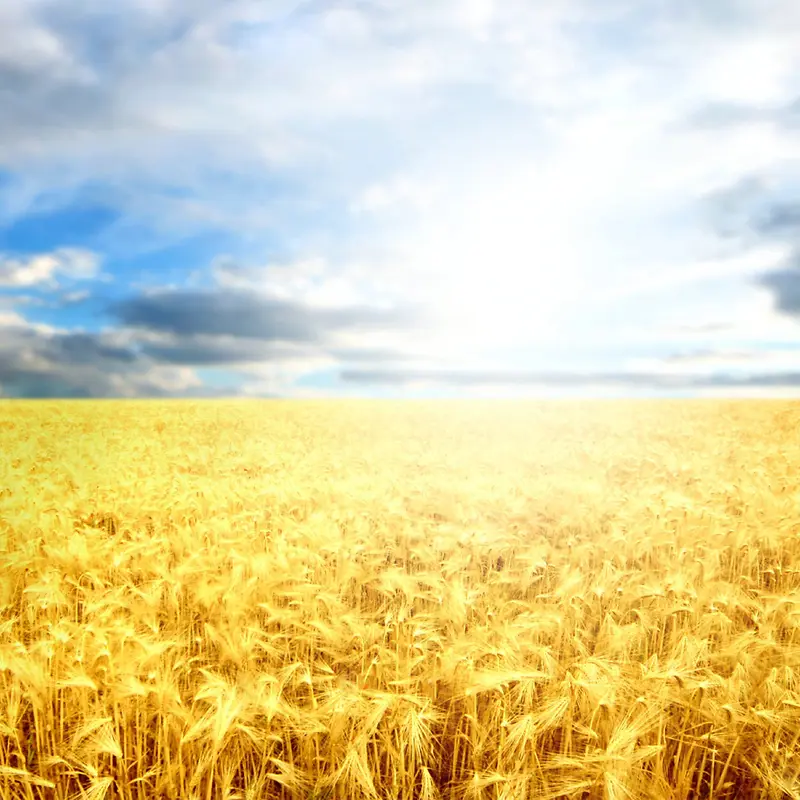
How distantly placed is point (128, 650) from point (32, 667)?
1.62ft

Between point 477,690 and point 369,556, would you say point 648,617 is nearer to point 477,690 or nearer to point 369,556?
point 477,690

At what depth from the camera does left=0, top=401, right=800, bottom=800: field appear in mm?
2891

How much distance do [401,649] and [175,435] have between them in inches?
598

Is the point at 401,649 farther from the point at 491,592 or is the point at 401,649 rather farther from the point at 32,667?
the point at 32,667

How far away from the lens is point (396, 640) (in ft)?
12.8

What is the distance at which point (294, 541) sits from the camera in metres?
6.01

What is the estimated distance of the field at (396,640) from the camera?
289 centimetres

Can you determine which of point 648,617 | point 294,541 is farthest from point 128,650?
point 648,617

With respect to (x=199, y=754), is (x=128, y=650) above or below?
above

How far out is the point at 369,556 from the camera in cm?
589

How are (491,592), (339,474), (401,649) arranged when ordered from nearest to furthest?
1. (401,649)
2. (491,592)
3. (339,474)

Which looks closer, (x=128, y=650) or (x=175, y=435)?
(x=128, y=650)

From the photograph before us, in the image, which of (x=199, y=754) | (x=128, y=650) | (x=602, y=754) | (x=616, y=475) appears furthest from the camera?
(x=616, y=475)

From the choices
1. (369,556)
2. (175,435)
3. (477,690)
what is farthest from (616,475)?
(175,435)
